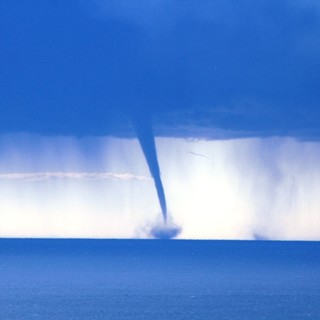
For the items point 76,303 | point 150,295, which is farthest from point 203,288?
point 76,303

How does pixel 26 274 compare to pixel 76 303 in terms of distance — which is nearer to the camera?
pixel 76 303

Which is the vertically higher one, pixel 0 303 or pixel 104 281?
pixel 104 281

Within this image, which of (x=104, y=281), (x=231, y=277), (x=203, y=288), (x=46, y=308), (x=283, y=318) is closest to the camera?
(x=283, y=318)

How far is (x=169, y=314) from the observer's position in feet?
106

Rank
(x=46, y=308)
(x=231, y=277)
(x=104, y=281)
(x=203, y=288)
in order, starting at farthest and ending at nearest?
(x=231, y=277), (x=104, y=281), (x=203, y=288), (x=46, y=308)

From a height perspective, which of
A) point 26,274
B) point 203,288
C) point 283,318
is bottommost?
point 283,318

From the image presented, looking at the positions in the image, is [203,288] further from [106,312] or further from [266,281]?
[106,312]

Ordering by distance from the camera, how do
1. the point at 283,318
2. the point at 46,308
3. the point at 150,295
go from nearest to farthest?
the point at 283,318, the point at 46,308, the point at 150,295

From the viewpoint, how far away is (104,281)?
5006cm

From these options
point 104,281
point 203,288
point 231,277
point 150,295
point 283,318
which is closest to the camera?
point 283,318

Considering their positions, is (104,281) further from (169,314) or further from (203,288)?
(169,314)

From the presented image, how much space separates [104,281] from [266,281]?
9.29 meters

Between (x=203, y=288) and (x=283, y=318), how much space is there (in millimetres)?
14034

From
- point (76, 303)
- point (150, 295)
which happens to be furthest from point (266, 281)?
point (76, 303)
